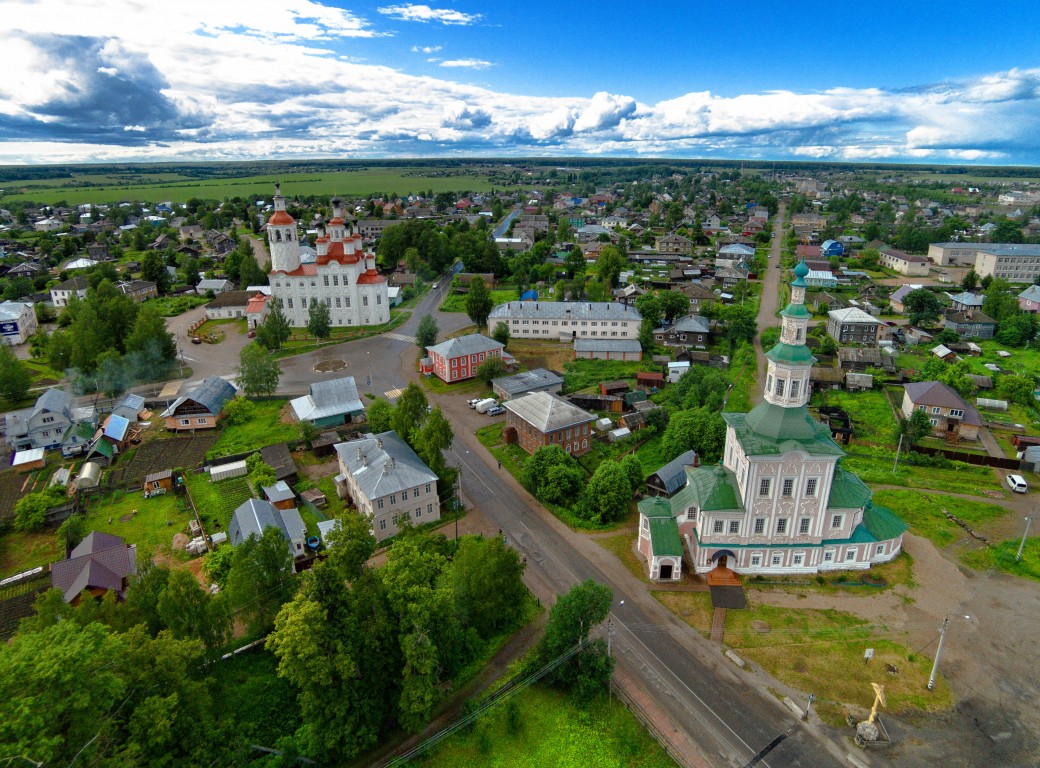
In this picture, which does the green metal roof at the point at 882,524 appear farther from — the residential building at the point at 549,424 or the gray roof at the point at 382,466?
the gray roof at the point at 382,466

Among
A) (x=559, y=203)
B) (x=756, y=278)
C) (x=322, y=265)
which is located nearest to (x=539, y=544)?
(x=322, y=265)

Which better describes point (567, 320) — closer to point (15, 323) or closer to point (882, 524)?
point (882, 524)

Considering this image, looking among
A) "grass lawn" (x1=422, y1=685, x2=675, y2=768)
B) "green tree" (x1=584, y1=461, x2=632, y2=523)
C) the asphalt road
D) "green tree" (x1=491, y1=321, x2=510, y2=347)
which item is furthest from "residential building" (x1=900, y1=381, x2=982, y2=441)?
"green tree" (x1=491, y1=321, x2=510, y2=347)

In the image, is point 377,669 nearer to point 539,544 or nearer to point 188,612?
point 188,612

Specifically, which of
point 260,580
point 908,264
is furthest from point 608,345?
point 908,264

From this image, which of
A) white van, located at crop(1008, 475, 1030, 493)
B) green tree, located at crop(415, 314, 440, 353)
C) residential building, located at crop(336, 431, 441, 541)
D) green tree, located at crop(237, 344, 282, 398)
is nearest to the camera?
residential building, located at crop(336, 431, 441, 541)

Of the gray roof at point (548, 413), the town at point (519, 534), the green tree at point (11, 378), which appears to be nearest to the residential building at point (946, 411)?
the town at point (519, 534)

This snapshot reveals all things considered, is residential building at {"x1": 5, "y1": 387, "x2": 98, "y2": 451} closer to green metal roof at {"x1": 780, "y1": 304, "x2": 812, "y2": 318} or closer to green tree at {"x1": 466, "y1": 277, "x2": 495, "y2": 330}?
green tree at {"x1": 466, "y1": 277, "x2": 495, "y2": 330}
